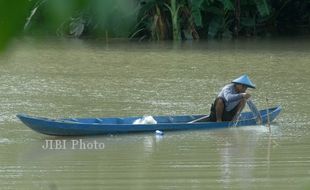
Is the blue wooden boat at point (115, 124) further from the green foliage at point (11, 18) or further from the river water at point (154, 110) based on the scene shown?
the green foliage at point (11, 18)

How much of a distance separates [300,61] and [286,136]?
829 cm

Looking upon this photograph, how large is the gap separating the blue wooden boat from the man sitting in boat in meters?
0.12

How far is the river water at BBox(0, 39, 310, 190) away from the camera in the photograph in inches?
292

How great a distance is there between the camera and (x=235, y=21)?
2342cm

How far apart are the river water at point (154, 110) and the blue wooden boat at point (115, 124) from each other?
0.29ft

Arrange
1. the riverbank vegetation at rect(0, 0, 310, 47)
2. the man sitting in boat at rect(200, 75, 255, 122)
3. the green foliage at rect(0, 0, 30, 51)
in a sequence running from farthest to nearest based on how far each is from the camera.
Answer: the riverbank vegetation at rect(0, 0, 310, 47), the man sitting in boat at rect(200, 75, 255, 122), the green foliage at rect(0, 0, 30, 51)

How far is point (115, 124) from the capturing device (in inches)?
370

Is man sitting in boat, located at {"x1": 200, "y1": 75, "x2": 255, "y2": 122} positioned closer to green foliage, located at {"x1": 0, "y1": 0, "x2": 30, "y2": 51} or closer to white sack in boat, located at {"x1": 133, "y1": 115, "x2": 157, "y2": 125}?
white sack in boat, located at {"x1": 133, "y1": 115, "x2": 157, "y2": 125}

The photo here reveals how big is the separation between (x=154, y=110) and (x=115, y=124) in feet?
6.38

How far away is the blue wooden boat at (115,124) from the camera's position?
9039mm

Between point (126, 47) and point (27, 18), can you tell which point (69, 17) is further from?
point (126, 47)

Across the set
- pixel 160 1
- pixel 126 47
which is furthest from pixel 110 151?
pixel 160 1

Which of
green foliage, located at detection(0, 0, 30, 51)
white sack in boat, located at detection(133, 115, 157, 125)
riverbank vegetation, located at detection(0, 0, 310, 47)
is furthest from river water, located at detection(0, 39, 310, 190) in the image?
riverbank vegetation, located at detection(0, 0, 310, 47)

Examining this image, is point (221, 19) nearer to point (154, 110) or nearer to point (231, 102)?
point (154, 110)
